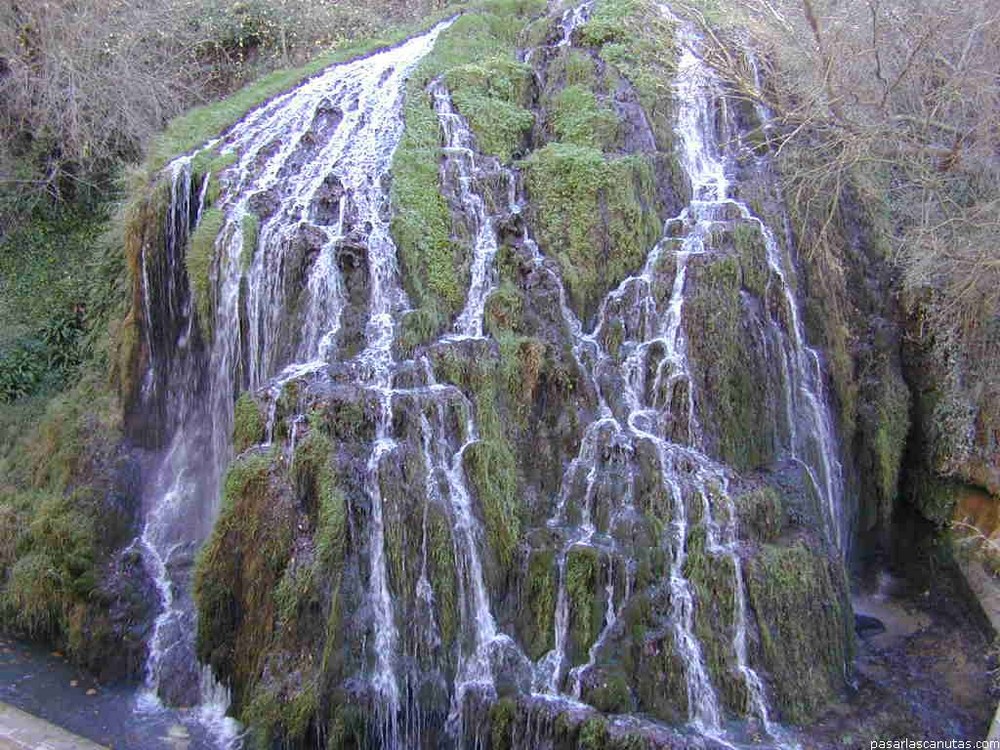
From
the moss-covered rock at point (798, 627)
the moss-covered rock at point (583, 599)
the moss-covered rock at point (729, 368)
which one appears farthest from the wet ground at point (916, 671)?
the moss-covered rock at point (729, 368)

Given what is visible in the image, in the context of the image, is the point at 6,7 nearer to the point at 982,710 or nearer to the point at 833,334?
the point at 833,334

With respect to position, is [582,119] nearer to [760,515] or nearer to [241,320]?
[241,320]

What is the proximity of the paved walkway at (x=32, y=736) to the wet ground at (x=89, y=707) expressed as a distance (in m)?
1.02

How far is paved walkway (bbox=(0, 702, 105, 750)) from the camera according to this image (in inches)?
252

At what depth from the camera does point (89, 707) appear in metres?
8.27

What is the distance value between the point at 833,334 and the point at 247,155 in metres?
7.62

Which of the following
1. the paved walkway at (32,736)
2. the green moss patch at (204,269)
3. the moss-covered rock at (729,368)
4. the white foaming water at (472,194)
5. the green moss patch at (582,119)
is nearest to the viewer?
the paved walkway at (32,736)

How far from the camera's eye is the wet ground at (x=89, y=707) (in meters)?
7.84

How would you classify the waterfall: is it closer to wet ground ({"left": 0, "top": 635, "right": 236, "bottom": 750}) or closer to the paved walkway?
wet ground ({"left": 0, "top": 635, "right": 236, "bottom": 750})

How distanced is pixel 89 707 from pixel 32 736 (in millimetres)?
1779

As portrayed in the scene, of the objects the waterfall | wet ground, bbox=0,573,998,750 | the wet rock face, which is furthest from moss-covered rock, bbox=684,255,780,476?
the waterfall

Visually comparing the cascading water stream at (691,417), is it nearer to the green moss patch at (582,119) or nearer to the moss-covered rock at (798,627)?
the moss-covered rock at (798,627)

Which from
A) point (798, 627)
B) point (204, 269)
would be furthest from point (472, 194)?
point (798, 627)

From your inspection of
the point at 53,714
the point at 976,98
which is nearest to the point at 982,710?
the point at 976,98
